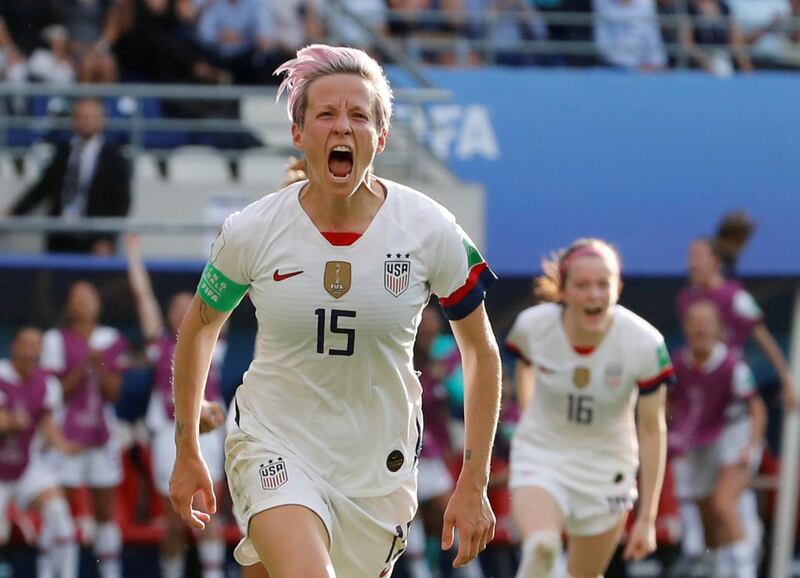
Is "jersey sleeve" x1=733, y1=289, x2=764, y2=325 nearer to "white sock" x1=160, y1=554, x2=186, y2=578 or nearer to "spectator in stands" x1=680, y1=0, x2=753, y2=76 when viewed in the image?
"spectator in stands" x1=680, y1=0, x2=753, y2=76

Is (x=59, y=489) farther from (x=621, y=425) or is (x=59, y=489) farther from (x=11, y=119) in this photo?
(x=621, y=425)

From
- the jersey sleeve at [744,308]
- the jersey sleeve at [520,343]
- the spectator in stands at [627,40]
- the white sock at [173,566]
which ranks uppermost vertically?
the spectator in stands at [627,40]

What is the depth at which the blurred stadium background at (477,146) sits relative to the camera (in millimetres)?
13320

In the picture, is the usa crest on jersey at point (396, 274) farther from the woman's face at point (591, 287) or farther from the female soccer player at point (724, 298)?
the female soccer player at point (724, 298)

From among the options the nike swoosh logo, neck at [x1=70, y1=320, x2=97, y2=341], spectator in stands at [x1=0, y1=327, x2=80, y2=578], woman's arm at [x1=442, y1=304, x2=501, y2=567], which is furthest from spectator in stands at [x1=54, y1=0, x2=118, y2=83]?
woman's arm at [x1=442, y1=304, x2=501, y2=567]

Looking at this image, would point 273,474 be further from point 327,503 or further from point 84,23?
point 84,23

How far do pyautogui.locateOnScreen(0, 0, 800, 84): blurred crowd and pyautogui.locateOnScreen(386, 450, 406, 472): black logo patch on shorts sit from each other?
7.98 meters

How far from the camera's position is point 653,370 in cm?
842

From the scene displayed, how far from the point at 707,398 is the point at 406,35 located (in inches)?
175

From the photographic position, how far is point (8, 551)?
41.4ft

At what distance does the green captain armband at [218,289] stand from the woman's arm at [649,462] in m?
3.43

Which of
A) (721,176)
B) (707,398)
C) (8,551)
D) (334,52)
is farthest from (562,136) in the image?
(334,52)

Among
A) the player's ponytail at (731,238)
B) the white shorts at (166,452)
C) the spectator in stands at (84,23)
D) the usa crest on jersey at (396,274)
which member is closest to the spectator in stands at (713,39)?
the player's ponytail at (731,238)

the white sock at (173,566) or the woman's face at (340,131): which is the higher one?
the woman's face at (340,131)
